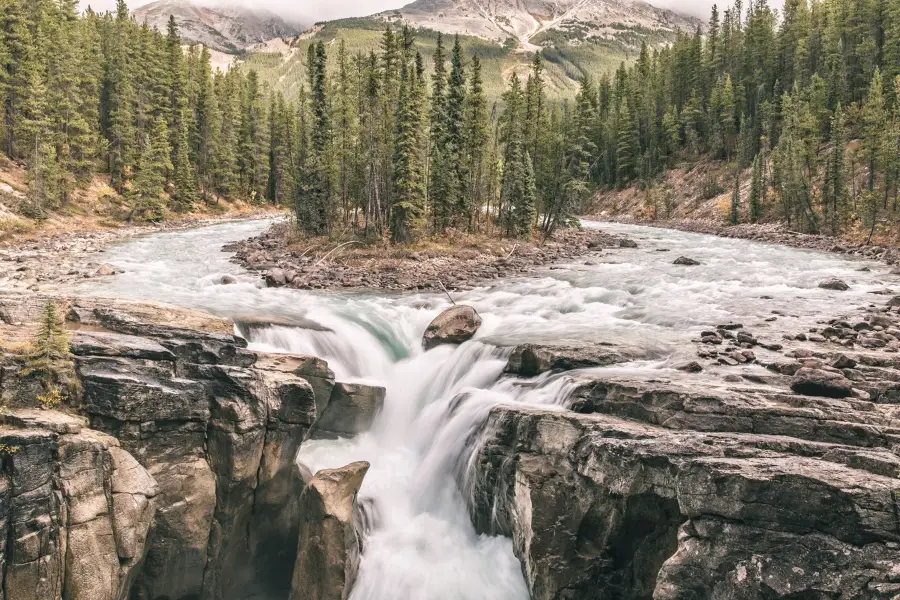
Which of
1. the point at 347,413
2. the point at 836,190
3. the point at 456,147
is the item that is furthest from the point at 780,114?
the point at 347,413

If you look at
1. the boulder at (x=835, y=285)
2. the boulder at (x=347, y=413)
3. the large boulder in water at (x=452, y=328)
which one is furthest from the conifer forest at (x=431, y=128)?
the boulder at (x=347, y=413)

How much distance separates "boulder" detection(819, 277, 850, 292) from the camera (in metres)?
28.3

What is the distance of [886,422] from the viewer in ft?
33.9

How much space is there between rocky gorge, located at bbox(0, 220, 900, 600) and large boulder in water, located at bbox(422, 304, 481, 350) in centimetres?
132

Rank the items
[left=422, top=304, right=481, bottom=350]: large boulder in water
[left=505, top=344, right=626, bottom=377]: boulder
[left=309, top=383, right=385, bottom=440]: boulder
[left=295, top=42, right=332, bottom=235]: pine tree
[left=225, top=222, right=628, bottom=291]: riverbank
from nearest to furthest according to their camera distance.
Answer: [left=505, top=344, right=626, bottom=377]: boulder → [left=309, top=383, right=385, bottom=440]: boulder → [left=422, top=304, right=481, bottom=350]: large boulder in water → [left=225, top=222, right=628, bottom=291]: riverbank → [left=295, top=42, right=332, bottom=235]: pine tree

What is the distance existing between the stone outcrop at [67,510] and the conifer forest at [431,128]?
3315 cm

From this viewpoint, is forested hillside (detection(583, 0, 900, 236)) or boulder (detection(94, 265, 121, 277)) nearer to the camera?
boulder (detection(94, 265, 121, 277))

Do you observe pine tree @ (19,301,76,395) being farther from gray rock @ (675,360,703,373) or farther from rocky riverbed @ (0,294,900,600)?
gray rock @ (675,360,703,373)

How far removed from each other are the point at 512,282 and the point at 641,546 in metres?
26.0

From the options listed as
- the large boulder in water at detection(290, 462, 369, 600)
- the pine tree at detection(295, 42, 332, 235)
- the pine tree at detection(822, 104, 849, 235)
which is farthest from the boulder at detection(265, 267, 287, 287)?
the pine tree at detection(822, 104, 849, 235)

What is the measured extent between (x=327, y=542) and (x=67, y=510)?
198 inches

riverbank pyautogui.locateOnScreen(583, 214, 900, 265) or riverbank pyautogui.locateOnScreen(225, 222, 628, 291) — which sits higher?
riverbank pyautogui.locateOnScreen(583, 214, 900, 265)

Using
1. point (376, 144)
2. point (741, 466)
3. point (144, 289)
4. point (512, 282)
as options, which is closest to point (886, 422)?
point (741, 466)

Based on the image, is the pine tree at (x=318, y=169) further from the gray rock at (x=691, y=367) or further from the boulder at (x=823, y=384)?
the boulder at (x=823, y=384)
